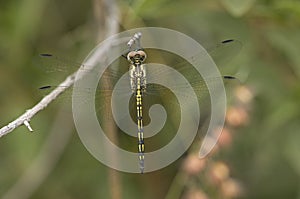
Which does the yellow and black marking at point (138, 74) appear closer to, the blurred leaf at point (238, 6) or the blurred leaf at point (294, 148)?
the blurred leaf at point (238, 6)

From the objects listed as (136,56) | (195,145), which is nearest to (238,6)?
(136,56)

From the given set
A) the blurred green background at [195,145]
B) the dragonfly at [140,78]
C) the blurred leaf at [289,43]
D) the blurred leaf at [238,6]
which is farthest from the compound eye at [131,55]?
the blurred leaf at [289,43]

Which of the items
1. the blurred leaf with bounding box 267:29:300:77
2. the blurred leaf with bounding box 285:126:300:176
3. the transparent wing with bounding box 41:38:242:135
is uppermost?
the blurred leaf with bounding box 267:29:300:77

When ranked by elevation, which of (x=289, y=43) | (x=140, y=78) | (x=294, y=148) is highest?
(x=289, y=43)

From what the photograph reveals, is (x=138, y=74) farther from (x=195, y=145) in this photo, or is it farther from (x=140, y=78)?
(x=195, y=145)

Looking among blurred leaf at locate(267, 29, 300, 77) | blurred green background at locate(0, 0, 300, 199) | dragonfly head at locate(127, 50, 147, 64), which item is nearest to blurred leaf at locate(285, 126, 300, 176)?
blurred green background at locate(0, 0, 300, 199)

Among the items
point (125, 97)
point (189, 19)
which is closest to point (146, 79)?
point (125, 97)

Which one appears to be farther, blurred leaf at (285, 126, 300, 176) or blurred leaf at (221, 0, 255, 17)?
blurred leaf at (285, 126, 300, 176)

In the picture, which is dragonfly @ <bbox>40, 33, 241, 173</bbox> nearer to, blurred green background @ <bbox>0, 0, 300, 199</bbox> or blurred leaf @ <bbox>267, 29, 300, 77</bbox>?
blurred green background @ <bbox>0, 0, 300, 199</bbox>

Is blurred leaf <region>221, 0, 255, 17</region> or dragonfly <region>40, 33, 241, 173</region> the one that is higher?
blurred leaf <region>221, 0, 255, 17</region>
